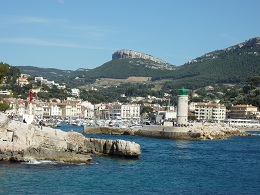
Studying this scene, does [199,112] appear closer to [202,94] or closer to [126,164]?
[202,94]

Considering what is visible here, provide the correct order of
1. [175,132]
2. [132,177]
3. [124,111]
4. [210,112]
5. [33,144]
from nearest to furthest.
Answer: [132,177], [33,144], [175,132], [210,112], [124,111]

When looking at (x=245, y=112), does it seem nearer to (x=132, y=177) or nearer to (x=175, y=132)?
(x=175, y=132)

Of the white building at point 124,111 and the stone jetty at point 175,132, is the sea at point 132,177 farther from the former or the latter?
the white building at point 124,111

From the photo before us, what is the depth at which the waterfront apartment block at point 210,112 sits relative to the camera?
409ft

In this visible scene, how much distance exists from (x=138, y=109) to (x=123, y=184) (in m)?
120

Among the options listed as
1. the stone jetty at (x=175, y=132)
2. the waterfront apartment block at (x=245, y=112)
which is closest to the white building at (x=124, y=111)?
the waterfront apartment block at (x=245, y=112)

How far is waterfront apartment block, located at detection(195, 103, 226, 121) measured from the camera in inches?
4904

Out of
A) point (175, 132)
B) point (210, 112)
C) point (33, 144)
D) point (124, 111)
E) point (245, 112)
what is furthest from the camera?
point (124, 111)

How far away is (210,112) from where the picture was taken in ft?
410

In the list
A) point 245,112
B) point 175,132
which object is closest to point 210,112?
point 245,112

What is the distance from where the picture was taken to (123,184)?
27.5 metres

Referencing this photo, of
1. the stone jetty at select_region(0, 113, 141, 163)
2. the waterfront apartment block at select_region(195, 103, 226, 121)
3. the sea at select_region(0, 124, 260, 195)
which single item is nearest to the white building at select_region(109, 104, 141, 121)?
the waterfront apartment block at select_region(195, 103, 226, 121)

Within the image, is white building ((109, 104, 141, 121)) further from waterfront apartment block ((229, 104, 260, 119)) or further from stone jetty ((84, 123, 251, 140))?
stone jetty ((84, 123, 251, 140))

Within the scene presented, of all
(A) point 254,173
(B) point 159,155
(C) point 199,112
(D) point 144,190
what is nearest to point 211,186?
(D) point 144,190
